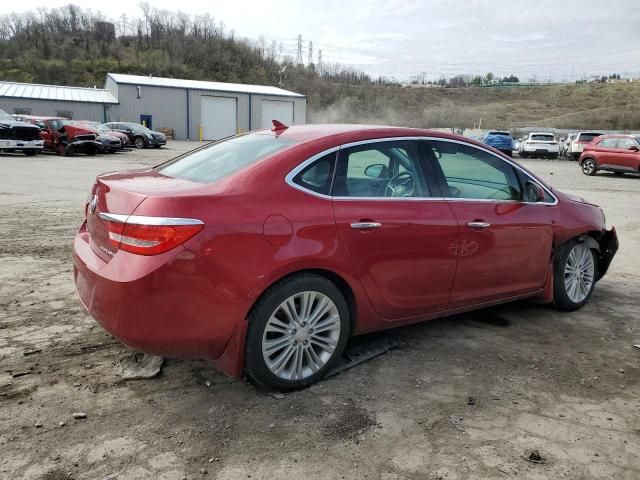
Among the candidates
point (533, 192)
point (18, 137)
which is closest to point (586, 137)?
point (18, 137)

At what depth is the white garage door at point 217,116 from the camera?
156ft

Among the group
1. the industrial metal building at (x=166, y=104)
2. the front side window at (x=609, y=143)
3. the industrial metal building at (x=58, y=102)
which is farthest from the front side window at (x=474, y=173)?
the industrial metal building at (x=166, y=104)

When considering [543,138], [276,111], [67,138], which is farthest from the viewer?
[276,111]

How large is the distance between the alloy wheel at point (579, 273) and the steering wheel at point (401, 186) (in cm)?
201

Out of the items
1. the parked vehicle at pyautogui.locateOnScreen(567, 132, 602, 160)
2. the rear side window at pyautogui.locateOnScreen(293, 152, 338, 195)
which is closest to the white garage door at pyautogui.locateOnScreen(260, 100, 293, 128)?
the parked vehicle at pyautogui.locateOnScreen(567, 132, 602, 160)

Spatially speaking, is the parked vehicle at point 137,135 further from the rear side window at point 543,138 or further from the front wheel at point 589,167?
the rear side window at point 543,138

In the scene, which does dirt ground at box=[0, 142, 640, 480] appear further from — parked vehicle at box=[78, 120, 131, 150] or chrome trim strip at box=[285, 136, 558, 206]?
parked vehicle at box=[78, 120, 131, 150]

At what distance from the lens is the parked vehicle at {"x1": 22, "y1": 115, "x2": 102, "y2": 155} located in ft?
73.4

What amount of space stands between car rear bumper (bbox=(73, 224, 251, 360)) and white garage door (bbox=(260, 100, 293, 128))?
47.8 meters

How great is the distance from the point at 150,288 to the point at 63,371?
1.19m

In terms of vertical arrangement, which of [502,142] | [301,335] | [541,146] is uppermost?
[502,142]

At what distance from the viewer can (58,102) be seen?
4053 cm

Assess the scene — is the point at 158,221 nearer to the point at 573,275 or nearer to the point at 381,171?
the point at 381,171

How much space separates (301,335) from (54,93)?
4555cm
